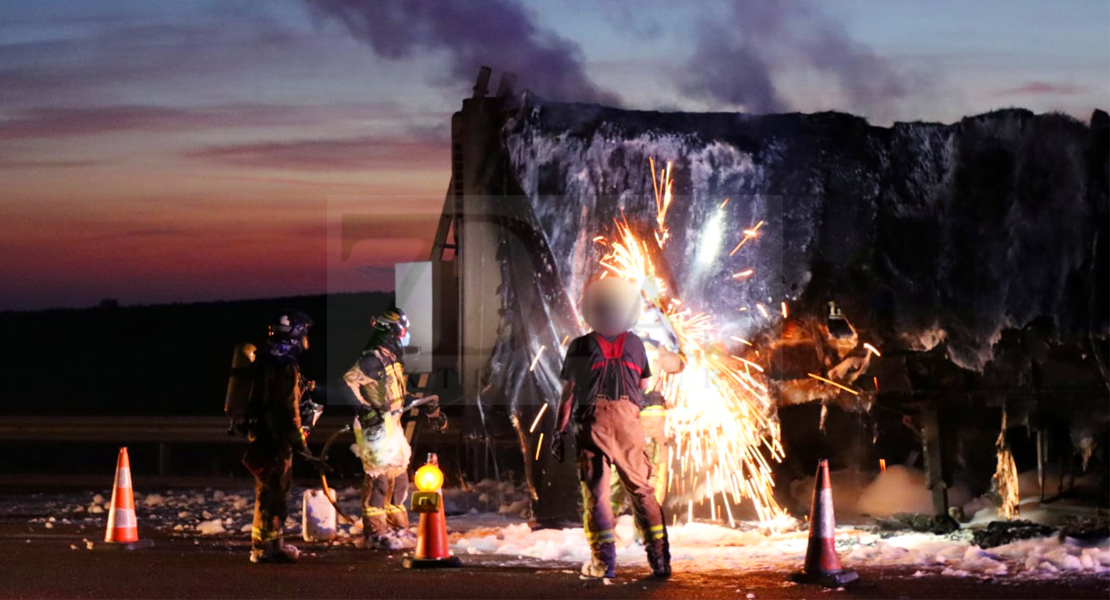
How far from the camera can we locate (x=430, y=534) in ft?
34.8

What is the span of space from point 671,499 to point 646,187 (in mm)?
2762

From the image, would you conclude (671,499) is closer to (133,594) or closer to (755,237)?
(755,237)

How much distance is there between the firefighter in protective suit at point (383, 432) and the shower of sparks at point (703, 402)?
207 centimetres

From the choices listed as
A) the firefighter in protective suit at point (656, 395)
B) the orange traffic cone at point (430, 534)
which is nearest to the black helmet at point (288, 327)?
the orange traffic cone at point (430, 534)

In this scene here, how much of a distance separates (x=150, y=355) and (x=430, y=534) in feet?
149

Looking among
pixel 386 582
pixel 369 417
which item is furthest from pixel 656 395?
pixel 386 582

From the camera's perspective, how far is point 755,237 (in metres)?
12.6

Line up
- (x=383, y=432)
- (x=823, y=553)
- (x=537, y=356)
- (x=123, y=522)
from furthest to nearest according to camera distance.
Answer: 1. (x=537, y=356)
2. (x=123, y=522)
3. (x=383, y=432)
4. (x=823, y=553)

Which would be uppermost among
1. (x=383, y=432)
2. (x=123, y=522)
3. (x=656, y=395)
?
(x=656, y=395)

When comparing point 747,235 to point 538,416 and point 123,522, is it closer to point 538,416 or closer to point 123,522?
point 538,416

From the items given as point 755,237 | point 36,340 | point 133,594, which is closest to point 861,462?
point 755,237

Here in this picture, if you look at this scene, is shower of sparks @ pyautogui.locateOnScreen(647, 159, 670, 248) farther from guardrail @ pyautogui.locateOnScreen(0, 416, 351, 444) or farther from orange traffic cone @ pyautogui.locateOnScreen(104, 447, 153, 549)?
guardrail @ pyautogui.locateOnScreen(0, 416, 351, 444)

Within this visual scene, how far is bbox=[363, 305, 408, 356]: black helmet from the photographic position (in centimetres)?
1195

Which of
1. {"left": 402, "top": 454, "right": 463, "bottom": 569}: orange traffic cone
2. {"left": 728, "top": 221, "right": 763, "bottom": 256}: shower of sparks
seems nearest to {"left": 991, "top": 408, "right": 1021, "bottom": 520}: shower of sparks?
{"left": 728, "top": 221, "right": 763, "bottom": 256}: shower of sparks
